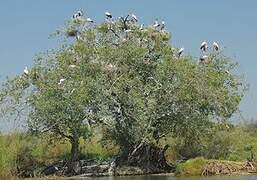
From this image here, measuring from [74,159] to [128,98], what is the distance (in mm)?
5546

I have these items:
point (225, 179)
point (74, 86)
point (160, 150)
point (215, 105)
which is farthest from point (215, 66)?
point (225, 179)

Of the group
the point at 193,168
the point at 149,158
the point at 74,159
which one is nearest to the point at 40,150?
the point at 74,159

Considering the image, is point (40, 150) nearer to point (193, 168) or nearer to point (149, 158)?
point (149, 158)

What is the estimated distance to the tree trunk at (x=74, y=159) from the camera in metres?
41.2

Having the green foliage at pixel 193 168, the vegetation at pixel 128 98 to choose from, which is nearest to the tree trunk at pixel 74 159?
the vegetation at pixel 128 98

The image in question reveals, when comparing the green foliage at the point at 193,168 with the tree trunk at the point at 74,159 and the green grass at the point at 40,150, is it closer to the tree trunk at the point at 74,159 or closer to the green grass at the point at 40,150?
the tree trunk at the point at 74,159

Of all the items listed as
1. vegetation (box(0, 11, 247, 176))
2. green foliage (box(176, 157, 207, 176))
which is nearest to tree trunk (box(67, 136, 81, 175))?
vegetation (box(0, 11, 247, 176))

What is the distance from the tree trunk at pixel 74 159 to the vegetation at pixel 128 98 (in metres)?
0.06

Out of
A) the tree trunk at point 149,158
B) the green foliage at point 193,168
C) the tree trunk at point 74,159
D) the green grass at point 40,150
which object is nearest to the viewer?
the green foliage at point 193,168

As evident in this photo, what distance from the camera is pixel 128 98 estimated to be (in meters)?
39.6

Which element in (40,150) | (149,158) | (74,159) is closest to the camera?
(149,158)

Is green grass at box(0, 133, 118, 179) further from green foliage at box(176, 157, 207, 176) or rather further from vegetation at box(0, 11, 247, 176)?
green foliage at box(176, 157, 207, 176)

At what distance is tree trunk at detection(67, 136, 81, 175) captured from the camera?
1622 inches

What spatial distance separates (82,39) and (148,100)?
602 cm
